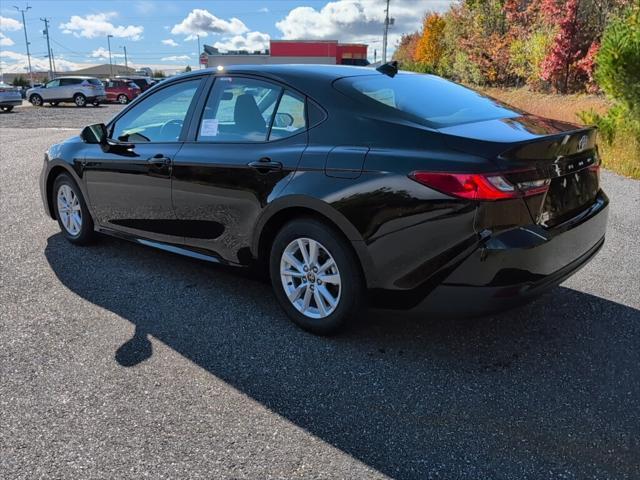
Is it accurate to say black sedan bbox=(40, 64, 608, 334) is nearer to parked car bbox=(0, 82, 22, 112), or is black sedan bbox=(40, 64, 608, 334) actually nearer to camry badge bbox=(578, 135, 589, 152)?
camry badge bbox=(578, 135, 589, 152)

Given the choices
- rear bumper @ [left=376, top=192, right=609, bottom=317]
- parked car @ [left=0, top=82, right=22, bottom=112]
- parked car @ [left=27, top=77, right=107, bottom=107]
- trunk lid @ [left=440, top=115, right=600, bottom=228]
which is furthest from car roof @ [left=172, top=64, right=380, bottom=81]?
parked car @ [left=27, top=77, right=107, bottom=107]

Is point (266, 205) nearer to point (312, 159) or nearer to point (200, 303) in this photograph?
point (312, 159)

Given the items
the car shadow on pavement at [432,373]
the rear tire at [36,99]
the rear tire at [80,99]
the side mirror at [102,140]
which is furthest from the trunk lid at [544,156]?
the rear tire at [36,99]

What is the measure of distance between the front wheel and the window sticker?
3.10 ft

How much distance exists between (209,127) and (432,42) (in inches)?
1630

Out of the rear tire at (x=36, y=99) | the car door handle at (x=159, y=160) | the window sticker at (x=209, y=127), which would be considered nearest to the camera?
the window sticker at (x=209, y=127)

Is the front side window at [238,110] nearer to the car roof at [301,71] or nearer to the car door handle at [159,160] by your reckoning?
the car roof at [301,71]

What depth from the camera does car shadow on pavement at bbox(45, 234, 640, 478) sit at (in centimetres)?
249

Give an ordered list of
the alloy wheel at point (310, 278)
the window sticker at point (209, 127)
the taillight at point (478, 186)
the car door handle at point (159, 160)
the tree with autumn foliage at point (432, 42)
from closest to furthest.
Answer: the taillight at point (478, 186), the alloy wheel at point (310, 278), the window sticker at point (209, 127), the car door handle at point (159, 160), the tree with autumn foliage at point (432, 42)

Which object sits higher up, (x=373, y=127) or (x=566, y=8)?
(x=566, y=8)

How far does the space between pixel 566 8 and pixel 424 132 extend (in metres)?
21.7

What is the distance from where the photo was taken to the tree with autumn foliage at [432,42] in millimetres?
41156

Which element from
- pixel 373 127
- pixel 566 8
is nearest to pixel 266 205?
pixel 373 127

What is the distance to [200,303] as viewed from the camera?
4.08 metres
